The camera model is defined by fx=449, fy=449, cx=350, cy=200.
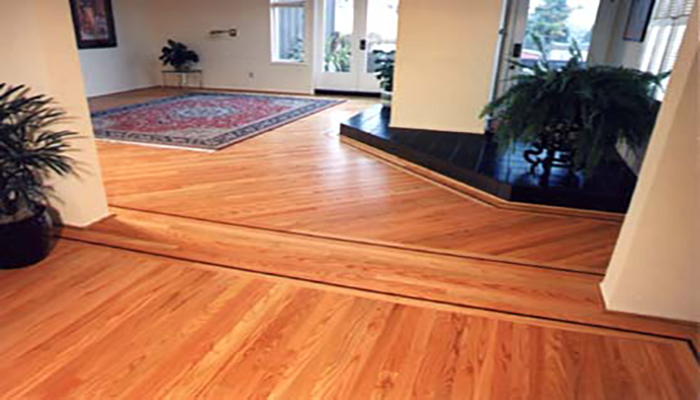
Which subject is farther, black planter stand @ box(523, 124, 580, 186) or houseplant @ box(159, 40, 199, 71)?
houseplant @ box(159, 40, 199, 71)

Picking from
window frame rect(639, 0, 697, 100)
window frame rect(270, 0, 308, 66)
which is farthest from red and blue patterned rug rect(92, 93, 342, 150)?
window frame rect(639, 0, 697, 100)

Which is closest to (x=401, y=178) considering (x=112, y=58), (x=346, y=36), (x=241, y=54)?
(x=346, y=36)

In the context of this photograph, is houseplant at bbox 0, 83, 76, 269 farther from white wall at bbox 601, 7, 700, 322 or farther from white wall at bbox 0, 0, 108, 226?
white wall at bbox 601, 7, 700, 322

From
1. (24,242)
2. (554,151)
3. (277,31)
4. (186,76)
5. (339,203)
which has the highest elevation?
(277,31)

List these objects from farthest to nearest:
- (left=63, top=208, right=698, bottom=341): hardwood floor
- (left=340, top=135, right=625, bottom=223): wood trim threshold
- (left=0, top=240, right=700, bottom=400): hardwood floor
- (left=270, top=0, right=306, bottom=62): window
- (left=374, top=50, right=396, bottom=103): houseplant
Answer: (left=270, top=0, right=306, bottom=62): window < (left=374, top=50, right=396, bottom=103): houseplant < (left=340, top=135, right=625, bottom=223): wood trim threshold < (left=63, top=208, right=698, bottom=341): hardwood floor < (left=0, top=240, right=700, bottom=400): hardwood floor

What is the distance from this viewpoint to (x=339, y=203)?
322 centimetres

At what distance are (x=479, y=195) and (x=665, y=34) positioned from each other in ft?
6.30

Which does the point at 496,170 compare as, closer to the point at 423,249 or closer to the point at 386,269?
the point at 423,249

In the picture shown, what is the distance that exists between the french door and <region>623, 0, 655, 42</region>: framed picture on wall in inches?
155

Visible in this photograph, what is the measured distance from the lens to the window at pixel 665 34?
3.21m

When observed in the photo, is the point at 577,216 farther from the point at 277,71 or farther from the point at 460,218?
the point at 277,71

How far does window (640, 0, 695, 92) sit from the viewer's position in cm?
321

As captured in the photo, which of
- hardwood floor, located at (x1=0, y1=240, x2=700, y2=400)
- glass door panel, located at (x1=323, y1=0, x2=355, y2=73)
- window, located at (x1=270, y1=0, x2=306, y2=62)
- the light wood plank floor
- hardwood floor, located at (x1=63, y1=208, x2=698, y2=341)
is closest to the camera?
hardwood floor, located at (x1=0, y1=240, x2=700, y2=400)

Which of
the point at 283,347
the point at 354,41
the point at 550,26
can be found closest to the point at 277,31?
the point at 354,41
